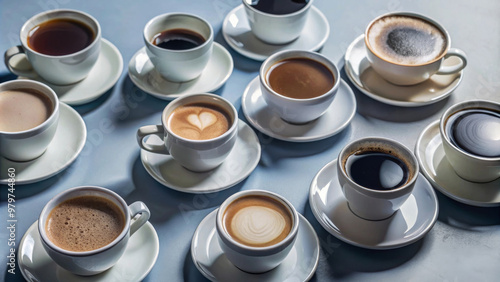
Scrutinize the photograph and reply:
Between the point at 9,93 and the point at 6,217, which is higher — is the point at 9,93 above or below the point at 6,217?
above

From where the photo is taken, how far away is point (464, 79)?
206 cm

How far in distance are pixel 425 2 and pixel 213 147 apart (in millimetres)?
1146

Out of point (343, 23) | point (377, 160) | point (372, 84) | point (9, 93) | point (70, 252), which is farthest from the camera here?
point (343, 23)

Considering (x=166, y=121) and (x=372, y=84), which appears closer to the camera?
(x=166, y=121)

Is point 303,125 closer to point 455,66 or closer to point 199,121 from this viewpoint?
point 199,121

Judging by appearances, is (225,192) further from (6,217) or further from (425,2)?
(425,2)

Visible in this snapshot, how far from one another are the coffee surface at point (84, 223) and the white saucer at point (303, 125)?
1.82 ft

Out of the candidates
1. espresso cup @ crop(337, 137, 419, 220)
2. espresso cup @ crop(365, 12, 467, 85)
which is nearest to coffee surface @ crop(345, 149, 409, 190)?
espresso cup @ crop(337, 137, 419, 220)

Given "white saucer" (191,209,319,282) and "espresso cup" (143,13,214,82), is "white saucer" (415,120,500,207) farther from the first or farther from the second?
"espresso cup" (143,13,214,82)

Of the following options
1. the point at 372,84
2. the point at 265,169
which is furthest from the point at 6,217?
the point at 372,84

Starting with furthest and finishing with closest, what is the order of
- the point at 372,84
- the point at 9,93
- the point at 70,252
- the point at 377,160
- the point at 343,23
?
the point at 343,23
the point at 372,84
the point at 9,93
the point at 377,160
the point at 70,252

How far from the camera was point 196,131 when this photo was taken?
172 cm

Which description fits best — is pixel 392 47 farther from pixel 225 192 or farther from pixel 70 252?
pixel 70 252

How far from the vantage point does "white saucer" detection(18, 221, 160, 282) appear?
4.88 feet
